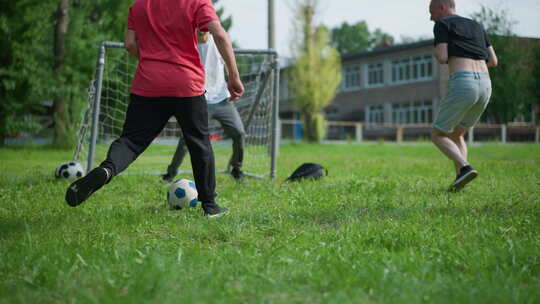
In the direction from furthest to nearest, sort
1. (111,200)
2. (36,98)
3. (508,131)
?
(508,131)
(36,98)
(111,200)

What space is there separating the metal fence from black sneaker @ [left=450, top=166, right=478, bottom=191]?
841 inches

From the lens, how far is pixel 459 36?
5.35m

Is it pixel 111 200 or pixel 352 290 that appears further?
pixel 111 200

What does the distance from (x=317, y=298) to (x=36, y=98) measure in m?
15.9

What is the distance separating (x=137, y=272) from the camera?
7.89 feet

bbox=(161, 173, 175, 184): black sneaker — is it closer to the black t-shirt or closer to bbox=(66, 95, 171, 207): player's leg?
bbox=(66, 95, 171, 207): player's leg

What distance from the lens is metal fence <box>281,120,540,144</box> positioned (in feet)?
94.6

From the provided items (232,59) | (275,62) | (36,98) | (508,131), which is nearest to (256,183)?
(275,62)

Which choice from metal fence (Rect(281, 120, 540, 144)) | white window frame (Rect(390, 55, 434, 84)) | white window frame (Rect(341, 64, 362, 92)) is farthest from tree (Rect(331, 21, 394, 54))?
metal fence (Rect(281, 120, 540, 144))

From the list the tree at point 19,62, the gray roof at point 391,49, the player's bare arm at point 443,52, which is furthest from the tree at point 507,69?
the gray roof at point 391,49

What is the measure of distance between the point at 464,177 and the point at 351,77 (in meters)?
35.6

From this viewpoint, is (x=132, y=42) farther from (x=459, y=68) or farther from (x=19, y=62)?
(x=19, y=62)

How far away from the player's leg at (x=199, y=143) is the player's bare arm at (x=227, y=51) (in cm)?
25

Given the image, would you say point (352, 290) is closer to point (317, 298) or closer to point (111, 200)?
point (317, 298)
